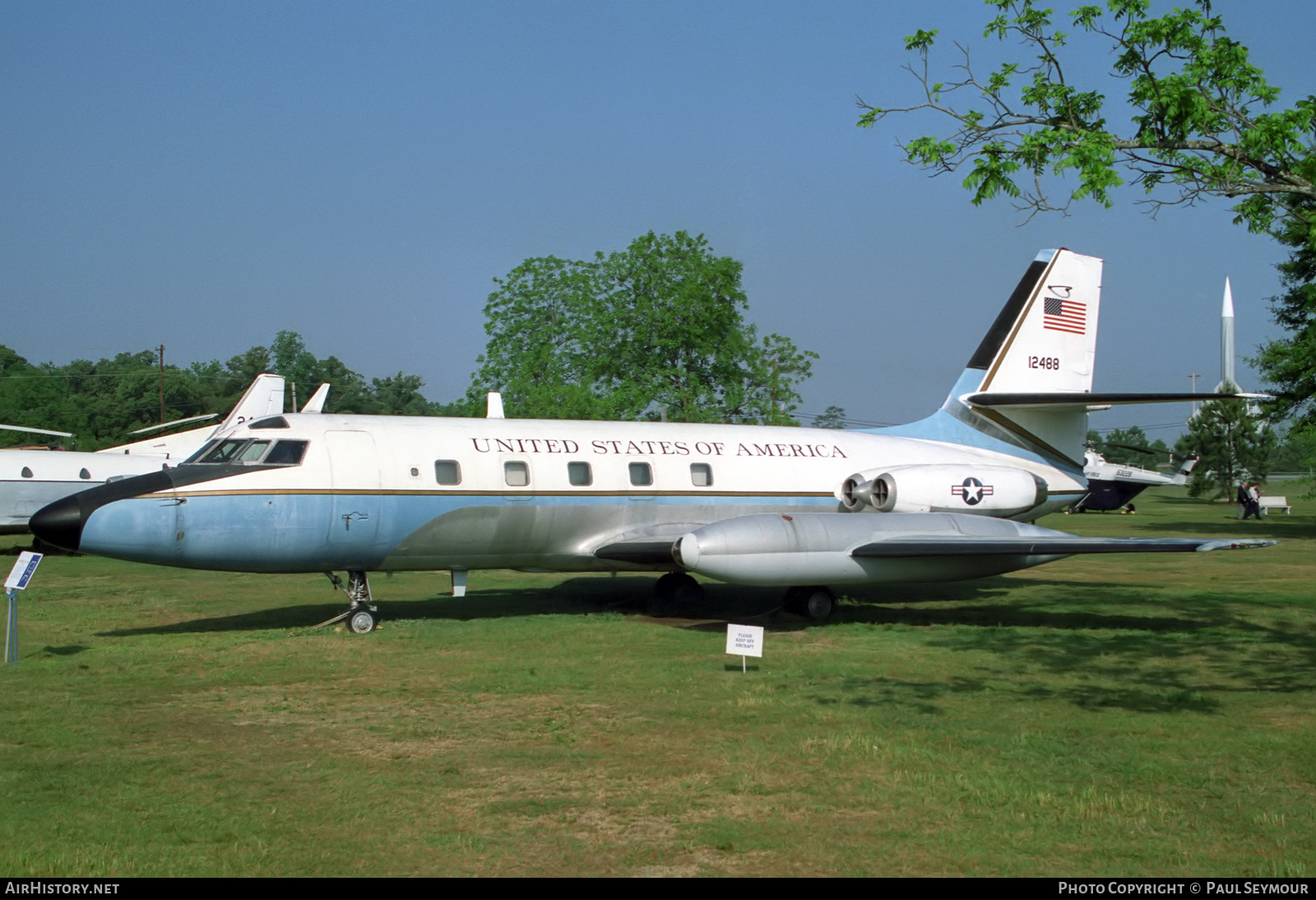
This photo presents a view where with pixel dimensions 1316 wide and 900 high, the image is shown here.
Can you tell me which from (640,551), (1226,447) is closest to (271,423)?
(640,551)

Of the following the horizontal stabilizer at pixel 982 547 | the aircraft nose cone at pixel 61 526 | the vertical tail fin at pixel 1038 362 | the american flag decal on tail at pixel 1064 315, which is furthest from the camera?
the american flag decal on tail at pixel 1064 315

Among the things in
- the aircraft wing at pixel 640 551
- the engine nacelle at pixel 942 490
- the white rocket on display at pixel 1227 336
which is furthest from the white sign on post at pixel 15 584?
the white rocket on display at pixel 1227 336

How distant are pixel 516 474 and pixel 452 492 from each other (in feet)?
3.15

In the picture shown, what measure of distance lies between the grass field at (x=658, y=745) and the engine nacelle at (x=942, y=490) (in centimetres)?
181

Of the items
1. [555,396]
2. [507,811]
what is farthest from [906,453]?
[555,396]

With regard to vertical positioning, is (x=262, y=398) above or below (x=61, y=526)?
above

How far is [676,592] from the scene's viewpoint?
18172 millimetres

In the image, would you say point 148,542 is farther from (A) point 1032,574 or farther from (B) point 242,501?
(A) point 1032,574

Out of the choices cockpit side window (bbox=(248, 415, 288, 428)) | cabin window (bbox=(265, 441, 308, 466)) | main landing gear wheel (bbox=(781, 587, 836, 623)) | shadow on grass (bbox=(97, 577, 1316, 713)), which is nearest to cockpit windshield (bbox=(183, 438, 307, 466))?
cabin window (bbox=(265, 441, 308, 466))

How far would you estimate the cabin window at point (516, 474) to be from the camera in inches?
604

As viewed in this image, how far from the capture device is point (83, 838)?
6551mm

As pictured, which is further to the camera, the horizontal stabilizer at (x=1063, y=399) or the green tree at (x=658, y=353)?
the green tree at (x=658, y=353)

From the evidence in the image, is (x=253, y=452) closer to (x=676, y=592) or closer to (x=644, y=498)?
(x=644, y=498)

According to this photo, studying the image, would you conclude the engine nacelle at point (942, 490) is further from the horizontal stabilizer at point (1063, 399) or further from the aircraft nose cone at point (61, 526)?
the aircraft nose cone at point (61, 526)
